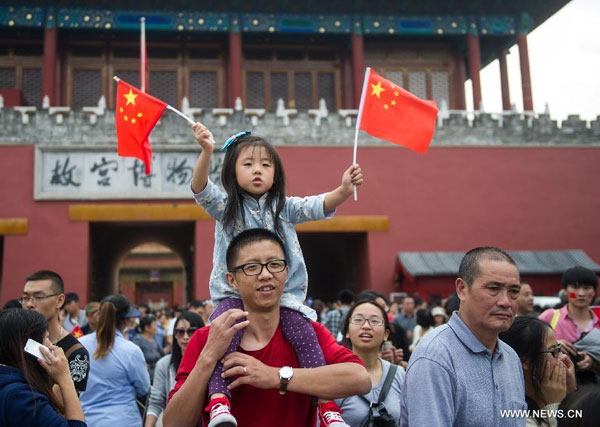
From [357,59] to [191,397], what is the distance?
15.4 metres

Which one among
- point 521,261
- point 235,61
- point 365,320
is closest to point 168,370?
point 365,320

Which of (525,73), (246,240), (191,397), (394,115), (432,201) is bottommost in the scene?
(191,397)

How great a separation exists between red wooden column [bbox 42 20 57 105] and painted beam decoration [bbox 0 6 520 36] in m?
0.25

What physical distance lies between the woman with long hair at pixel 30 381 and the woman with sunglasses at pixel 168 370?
160 cm

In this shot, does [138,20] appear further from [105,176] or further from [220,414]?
[220,414]

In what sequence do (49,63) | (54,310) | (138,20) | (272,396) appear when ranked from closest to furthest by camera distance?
(272,396), (54,310), (49,63), (138,20)

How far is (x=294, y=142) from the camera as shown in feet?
46.9

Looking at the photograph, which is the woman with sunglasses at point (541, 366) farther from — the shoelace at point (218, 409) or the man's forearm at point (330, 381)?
the shoelace at point (218, 409)

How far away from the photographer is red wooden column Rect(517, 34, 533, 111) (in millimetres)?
16656

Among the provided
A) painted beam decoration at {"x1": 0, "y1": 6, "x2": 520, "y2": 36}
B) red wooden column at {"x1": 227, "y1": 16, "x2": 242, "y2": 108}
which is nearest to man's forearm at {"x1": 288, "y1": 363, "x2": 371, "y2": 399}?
red wooden column at {"x1": 227, "y1": 16, "x2": 242, "y2": 108}

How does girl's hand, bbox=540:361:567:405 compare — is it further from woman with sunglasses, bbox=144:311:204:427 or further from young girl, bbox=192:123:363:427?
woman with sunglasses, bbox=144:311:204:427

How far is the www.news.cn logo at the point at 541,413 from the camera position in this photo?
6.02 feet

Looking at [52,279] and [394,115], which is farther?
[394,115]

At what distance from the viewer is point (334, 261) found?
694 inches
